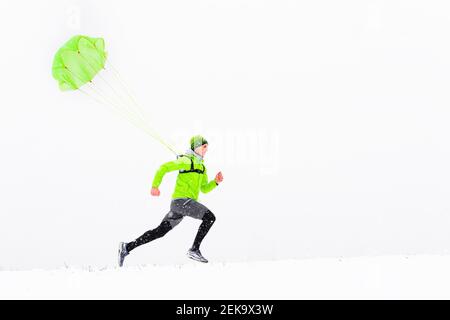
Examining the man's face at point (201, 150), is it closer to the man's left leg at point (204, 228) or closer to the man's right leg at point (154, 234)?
the man's left leg at point (204, 228)

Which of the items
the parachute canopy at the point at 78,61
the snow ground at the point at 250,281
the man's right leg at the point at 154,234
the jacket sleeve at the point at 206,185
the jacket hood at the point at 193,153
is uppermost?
the parachute canopy at the point at 78,61

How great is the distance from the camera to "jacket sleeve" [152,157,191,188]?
11094 mm

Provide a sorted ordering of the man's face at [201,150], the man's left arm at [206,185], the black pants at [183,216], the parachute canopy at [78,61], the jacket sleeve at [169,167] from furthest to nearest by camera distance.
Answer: the parachute canopy at [78,61]
the man's left arm at [206,185]
the man's face at [201,150]
the black pants at [183,216]
the jacket sleeve at [169,167]

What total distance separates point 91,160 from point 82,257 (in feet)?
154

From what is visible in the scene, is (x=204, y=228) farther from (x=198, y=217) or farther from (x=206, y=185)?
(x=206, y=185)

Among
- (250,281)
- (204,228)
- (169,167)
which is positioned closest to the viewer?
(250,281)

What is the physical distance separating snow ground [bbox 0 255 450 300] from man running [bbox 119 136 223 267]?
0.68 meters

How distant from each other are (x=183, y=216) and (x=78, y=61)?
3.36m

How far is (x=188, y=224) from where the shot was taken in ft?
244

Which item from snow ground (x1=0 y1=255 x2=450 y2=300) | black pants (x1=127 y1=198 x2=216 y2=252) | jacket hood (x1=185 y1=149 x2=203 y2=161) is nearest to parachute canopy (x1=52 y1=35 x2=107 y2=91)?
jacket hood (x1=185 y1=149 x2=203 y2=161)

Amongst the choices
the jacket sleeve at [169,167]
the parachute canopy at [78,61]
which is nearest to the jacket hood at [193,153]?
the jacket sleeve at [169,167]

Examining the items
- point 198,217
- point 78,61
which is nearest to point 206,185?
point 198,217

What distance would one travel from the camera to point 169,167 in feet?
36.9

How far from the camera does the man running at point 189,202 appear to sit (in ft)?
37.3
